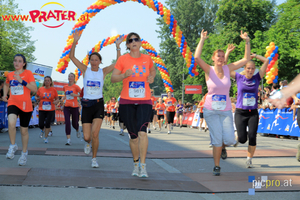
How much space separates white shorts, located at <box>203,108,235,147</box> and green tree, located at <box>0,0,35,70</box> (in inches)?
→ 1586

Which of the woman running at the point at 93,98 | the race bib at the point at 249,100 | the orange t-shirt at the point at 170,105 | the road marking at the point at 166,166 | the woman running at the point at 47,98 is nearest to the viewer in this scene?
the road marking at the point at 166,166

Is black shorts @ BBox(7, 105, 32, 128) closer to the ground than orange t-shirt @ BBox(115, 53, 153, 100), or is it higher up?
closer to the ground

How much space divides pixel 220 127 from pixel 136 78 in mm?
1514

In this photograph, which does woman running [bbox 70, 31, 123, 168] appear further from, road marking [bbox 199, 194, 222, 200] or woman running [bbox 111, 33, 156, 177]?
road marking [bbox 199, 194, 222, 200]

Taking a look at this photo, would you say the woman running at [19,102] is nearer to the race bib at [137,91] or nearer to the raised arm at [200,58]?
the race bib at [137,91]

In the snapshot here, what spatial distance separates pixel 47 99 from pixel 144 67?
640 centimetres

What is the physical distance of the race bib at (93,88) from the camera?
685cm

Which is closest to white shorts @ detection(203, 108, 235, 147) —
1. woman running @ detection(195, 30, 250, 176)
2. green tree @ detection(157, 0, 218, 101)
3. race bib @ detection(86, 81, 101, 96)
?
woman running @ detection(195, 30, 250, 176)

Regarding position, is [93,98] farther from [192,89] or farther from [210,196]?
[192,89]

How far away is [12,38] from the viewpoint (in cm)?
4628

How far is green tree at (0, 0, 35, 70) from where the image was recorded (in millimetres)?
44156

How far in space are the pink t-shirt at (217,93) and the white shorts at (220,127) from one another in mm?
81

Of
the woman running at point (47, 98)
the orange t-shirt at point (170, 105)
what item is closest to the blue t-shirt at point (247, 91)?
the woman running at point (47, 98)

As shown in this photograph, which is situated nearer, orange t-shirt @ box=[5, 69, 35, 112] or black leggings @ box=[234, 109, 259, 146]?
orange t-shirt @ box=[5, 69, 35, 112]
